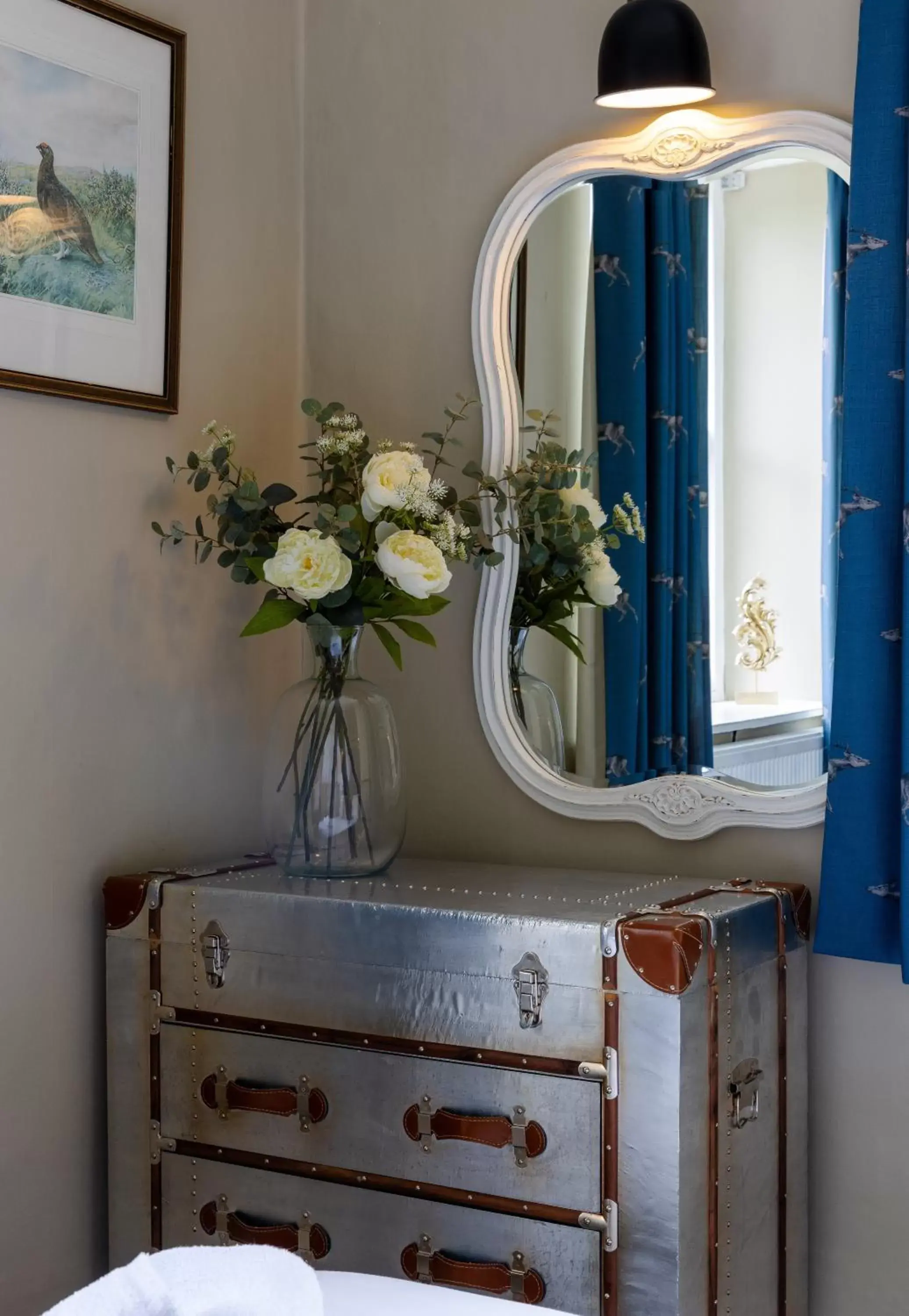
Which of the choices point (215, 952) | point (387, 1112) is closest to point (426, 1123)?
point (387, 1112)

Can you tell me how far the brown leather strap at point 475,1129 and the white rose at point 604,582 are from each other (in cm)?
78

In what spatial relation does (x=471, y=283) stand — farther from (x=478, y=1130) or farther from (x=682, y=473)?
(x=478, y=1130)

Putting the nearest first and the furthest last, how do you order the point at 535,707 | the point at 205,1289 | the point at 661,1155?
Result: the point at 205,1289 < the point at 661,1155 < the point at 535,707

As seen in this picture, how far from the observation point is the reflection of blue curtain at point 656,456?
6.98 feet

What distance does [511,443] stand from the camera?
228cm

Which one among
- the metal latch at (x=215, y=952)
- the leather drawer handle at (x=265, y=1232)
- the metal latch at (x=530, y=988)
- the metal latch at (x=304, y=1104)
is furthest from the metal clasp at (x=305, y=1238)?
the metal latch at (x=530, y=988)

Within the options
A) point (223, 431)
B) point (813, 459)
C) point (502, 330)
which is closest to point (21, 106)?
point (223, 431)

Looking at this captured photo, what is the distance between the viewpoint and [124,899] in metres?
2.10

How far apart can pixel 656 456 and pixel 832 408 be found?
10.7 inches

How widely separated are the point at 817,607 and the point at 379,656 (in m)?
0.80

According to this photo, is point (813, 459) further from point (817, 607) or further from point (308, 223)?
point (308, 223)

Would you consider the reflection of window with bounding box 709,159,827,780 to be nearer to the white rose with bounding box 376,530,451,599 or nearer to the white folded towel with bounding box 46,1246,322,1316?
the white rose with bounding box 376,530,451,599

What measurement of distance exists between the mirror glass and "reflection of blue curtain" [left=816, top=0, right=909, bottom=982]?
54mm

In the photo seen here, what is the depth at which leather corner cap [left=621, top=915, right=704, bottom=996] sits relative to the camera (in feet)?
5.53
